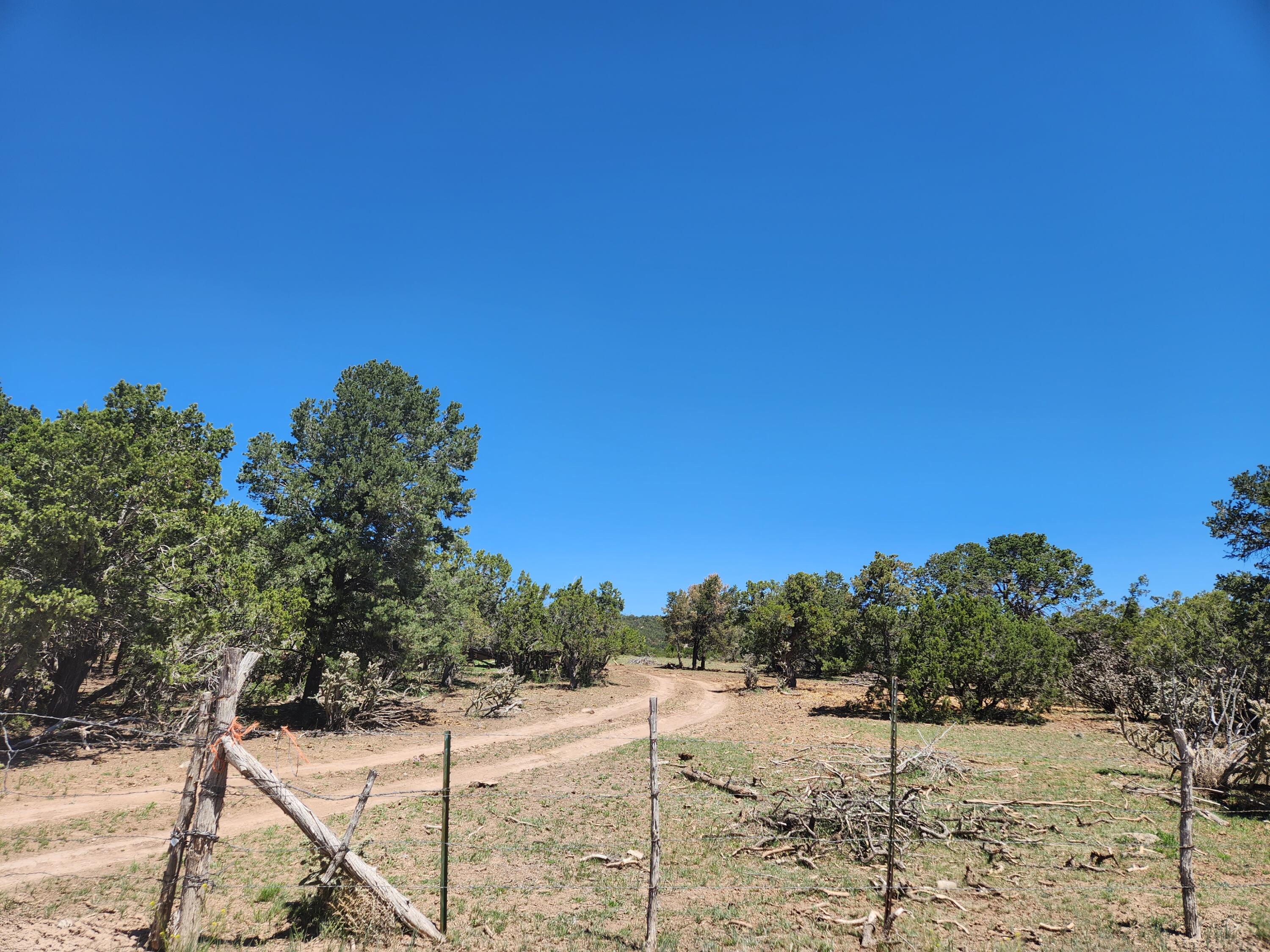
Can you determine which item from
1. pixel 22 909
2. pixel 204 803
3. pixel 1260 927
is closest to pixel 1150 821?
pixel 1260 927

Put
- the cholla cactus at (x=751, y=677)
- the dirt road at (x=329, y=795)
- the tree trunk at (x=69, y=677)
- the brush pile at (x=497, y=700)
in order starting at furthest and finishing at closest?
1. the cholla cactus at (x=751, y=677)
2. the brush pile at (x=497, y=700)
3. the tree trunk at (x=69, y=677)
4. the dirt road at (x=329, y=795)

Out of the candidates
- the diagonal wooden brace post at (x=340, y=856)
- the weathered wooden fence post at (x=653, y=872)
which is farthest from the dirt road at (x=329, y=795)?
the weathered wooden fence post at (x=653, y=872)

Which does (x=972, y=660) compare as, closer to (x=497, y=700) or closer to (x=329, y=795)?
(x=497, y=700)

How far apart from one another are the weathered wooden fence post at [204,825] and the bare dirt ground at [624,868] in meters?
0.54

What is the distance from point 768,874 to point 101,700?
24.0 metres

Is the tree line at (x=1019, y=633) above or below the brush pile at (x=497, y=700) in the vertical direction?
above

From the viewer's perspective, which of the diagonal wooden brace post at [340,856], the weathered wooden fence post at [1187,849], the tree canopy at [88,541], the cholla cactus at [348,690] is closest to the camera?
the diagonal wooden brace post at [340,856]

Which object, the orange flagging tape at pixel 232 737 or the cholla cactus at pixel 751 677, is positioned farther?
the cholla cactus at pixel 751 677

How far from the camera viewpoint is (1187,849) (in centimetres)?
709

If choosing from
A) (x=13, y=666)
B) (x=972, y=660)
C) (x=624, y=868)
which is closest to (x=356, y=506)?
(x=13, y=666)

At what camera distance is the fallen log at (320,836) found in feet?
19.6

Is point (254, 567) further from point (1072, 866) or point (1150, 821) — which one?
point (1150, 821)

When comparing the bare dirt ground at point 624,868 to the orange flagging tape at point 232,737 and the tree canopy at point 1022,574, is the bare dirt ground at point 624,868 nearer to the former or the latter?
the orange flagging tape at point 232,737

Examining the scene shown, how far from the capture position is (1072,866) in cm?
926
